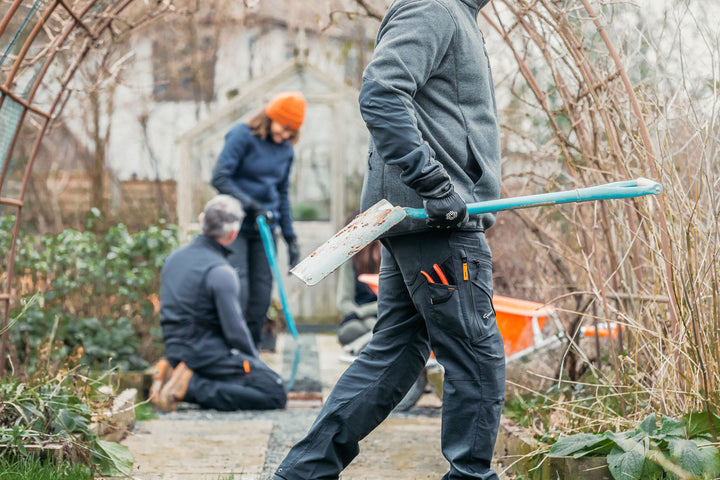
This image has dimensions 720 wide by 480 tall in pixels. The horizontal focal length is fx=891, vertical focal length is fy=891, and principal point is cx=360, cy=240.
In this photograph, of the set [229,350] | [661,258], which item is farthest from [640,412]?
[229,350]

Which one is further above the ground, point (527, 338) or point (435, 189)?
point (435, 189)

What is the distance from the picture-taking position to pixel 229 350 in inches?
198

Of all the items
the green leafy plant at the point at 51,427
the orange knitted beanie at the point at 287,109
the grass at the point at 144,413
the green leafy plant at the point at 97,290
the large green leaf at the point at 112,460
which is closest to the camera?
the green leafy plant at the point at 51,427

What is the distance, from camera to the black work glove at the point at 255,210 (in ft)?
20.6

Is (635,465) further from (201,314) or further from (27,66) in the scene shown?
(27,66)

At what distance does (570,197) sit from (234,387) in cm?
285

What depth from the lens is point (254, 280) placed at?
21.1ft

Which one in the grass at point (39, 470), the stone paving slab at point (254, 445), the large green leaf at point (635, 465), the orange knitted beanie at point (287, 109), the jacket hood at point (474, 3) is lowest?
the stone paving slab at point (254, 445)

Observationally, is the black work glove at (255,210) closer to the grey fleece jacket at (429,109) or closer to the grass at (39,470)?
the grass at (39,470)

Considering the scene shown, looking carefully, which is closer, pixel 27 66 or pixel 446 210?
pixel 446 210

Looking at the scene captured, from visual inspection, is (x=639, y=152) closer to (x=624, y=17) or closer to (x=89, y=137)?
(x=624, y=17)

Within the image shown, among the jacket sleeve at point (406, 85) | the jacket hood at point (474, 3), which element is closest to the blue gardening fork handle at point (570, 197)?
the jacket sleeve at point (406, 85)

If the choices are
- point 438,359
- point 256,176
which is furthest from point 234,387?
point 438,359

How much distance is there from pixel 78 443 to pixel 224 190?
331 centimetres
